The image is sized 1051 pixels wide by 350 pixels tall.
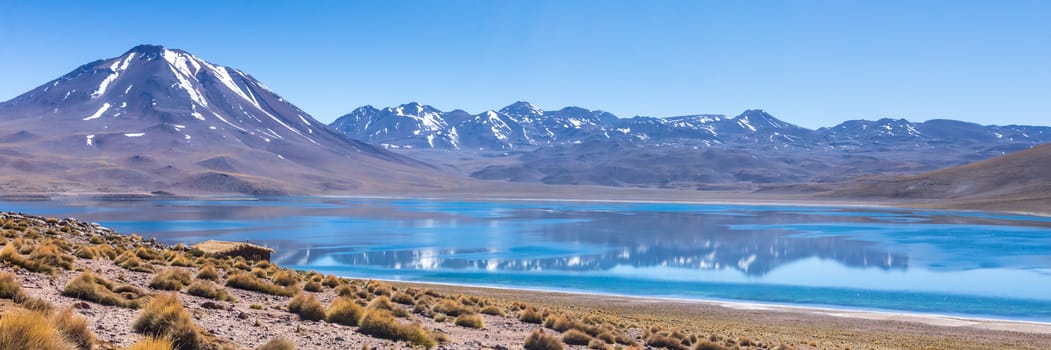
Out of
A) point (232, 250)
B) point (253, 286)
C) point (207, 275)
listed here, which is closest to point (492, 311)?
point (253, 286)

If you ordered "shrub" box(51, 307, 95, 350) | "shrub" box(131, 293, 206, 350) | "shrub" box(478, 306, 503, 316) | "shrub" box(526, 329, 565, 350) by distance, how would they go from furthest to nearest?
1. "shrub" box(478, 306, 503, 316)
2. "shrub" box(526, 329, 565, 350)
3. "shrub" box(131, 293, 206, 350)
4. "shrub" box(51, 307, 95, 350)

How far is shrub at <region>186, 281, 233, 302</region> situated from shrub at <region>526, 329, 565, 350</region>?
4.27m

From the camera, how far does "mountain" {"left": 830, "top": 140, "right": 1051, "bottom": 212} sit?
3804 inches

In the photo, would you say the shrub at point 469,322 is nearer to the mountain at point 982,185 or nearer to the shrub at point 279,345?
the shrub at point 279,345

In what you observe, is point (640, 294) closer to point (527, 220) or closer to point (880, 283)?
point (880, 283)

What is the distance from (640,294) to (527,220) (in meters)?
46.4

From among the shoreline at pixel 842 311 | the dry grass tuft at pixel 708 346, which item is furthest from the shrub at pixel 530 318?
the shoreline at pixel 842 311

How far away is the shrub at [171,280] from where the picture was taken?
428 inches

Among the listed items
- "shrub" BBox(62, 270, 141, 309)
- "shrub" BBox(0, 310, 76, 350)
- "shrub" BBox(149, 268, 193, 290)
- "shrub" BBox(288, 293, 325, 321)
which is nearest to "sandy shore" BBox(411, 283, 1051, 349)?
"shrub" BBox(288, 293, 325, 321)

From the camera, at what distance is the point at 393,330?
974cm

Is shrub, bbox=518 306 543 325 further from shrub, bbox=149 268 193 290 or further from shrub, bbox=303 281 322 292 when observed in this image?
shrub, bbox=149 268 193 290

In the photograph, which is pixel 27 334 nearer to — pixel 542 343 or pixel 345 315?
pixel 345 315

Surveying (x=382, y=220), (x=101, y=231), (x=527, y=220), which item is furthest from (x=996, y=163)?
(x=101, y=231)

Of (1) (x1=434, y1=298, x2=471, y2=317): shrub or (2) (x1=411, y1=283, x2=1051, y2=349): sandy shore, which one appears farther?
(2) (x1=411, y1=283, x2=1051, y2=349): sandy shore
